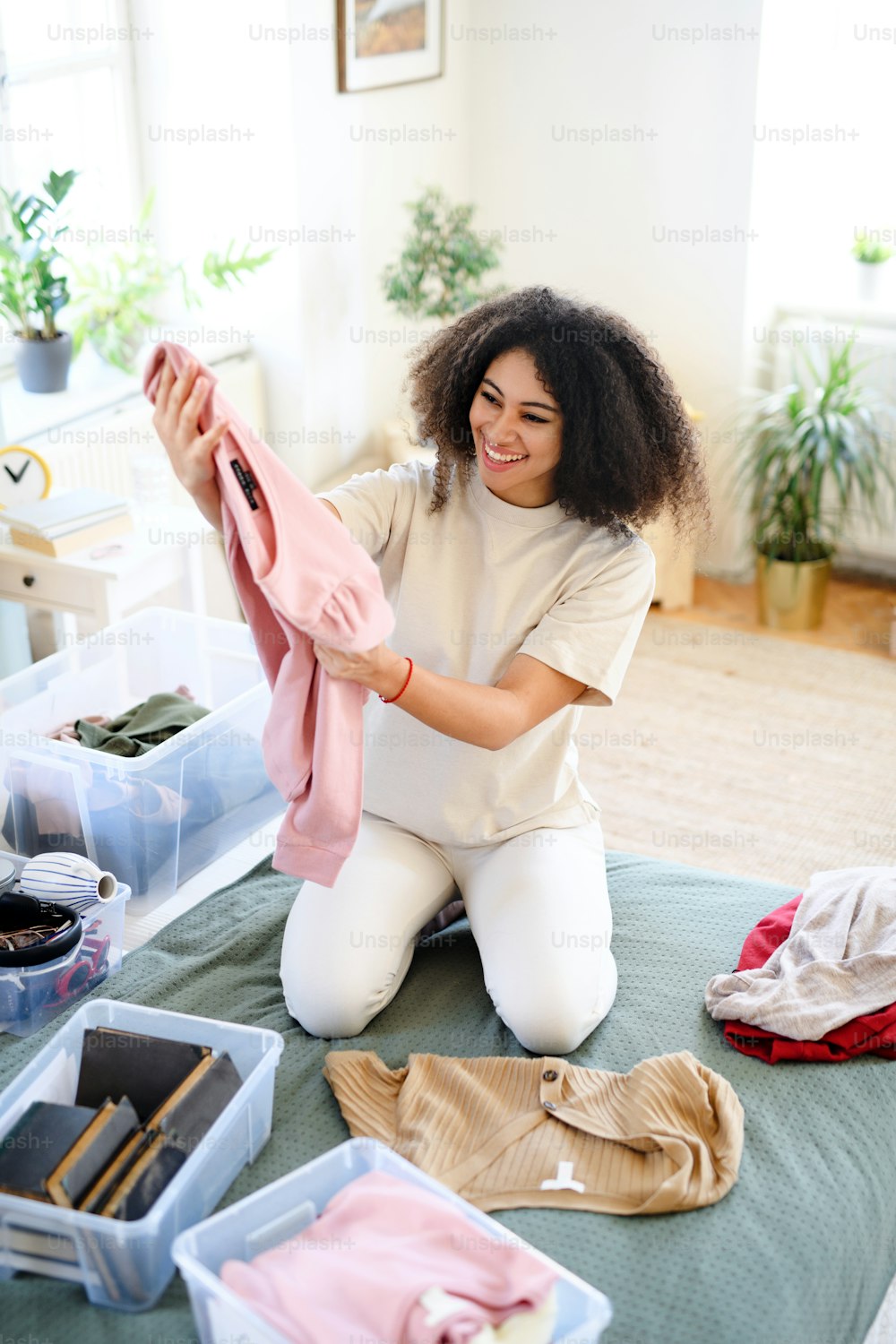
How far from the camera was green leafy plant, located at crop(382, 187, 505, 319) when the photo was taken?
10.5 ft

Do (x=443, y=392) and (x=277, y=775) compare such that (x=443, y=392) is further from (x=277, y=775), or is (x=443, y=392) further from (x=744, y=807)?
(x=744, y=807)

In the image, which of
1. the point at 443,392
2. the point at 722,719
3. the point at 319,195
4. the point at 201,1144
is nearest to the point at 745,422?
the point at 722,719

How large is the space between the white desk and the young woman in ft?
2.31

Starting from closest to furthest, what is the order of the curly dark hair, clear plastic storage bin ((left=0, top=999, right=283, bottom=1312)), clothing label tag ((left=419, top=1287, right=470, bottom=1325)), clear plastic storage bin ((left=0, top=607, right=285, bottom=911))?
1. clothing label tag ((left=419, top=1287, right=470, bottom=1325))
2. clear plastic storage bin ((left=0, top=999, right=283, bottom=1312))
3. the curly dark hair
4. clear plastic storage bin ((left=0, top=607, right=285, bottom=911))

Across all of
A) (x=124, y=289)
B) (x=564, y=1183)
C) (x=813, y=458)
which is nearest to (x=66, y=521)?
(x=124, y=289)

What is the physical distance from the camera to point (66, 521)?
92.5 inches

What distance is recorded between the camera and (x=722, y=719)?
3.05 m

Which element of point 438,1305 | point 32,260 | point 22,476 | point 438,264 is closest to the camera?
point 438,1305

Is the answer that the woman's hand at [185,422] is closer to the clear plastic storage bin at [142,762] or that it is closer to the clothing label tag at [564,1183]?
the clear plastic storage bin at [142,762]

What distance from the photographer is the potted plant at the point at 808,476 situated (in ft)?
10.6

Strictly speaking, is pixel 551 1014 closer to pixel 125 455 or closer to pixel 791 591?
pixel 125 455

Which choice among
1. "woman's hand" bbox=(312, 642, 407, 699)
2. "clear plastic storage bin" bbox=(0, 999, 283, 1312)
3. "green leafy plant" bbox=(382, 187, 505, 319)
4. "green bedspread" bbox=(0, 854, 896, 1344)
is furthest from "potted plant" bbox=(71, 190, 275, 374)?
"clear plastic storage bin" bbox=(0, 999, 283, 1312)

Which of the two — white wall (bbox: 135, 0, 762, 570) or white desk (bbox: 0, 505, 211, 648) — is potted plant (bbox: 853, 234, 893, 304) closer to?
white wall (bbox: 135, 0, 762, 570)

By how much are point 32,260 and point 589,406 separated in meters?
1.45
